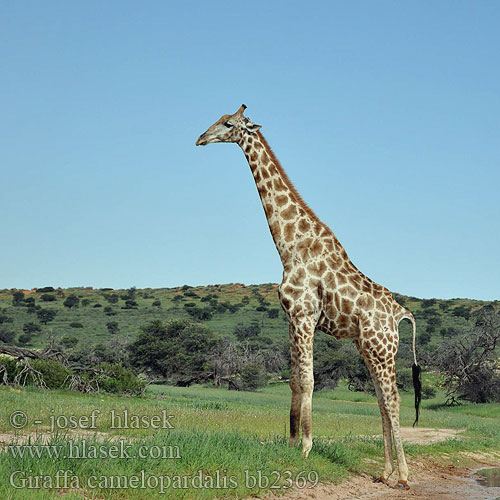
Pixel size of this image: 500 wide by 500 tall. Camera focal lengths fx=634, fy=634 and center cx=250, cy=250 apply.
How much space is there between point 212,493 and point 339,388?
34907mm

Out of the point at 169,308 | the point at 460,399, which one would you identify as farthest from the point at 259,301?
the point at 460,399

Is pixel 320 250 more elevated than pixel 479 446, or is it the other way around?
pixel 320 250

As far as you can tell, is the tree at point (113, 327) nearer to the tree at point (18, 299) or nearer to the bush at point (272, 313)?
the bush at point (272, 313)

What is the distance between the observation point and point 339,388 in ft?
138

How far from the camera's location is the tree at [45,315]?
69625 millimetres

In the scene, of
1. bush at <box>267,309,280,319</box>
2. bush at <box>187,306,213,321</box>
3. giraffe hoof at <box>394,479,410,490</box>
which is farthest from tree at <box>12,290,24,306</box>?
giraffe hoof at <box>394,479,410,490</box>

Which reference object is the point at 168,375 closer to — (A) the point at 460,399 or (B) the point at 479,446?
(A) the point at 460,399

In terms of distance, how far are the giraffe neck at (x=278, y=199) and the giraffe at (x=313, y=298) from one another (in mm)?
18

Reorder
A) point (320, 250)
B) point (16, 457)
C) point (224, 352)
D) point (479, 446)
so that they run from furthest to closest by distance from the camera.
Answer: point (224, 352), point (479, 446), point (320, 250), point (16, 457)

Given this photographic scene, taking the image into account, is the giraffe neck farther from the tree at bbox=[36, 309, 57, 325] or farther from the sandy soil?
the tree at bbox=[36, 309, 57, 325]

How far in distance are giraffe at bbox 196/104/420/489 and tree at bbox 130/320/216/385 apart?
3132 cm

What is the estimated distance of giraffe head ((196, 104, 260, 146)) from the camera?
37.6 ft

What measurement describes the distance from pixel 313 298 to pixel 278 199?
78.5 inches

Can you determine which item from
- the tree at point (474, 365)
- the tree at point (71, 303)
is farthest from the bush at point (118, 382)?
the tree at point (71, 303)
